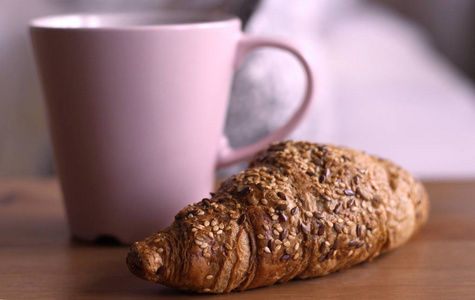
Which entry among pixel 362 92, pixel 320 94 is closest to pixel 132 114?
pixel 320 94

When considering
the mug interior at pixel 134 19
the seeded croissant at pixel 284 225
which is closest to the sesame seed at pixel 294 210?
the seeded croissant at pixel 284 225

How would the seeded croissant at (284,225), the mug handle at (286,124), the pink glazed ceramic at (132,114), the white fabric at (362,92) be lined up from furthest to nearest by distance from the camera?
the white fabric at (362,92)
the mug handle at (286,124)
the pink glazed ceramic at (132,114)
the seeded croissant at (284,225)

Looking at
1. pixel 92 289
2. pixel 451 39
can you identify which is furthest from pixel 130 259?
pixel 451 39

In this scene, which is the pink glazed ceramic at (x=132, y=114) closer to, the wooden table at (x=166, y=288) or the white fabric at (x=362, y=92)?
the wooden table at (x=166, y=288)

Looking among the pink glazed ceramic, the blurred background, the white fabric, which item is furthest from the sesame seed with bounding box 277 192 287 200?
the blurred background

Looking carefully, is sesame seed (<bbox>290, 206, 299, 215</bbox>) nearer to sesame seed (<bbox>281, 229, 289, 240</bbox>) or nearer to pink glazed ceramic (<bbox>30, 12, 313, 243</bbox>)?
sesame seed (<bbox>281, 229, 289, 240</bbox>)

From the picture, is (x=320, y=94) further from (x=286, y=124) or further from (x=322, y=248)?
(x=322, y=248)

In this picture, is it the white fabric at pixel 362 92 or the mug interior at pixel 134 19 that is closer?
the mug interior at pixel 134 19

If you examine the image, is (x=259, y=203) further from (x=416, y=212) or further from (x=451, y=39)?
(x=451, y=39)
